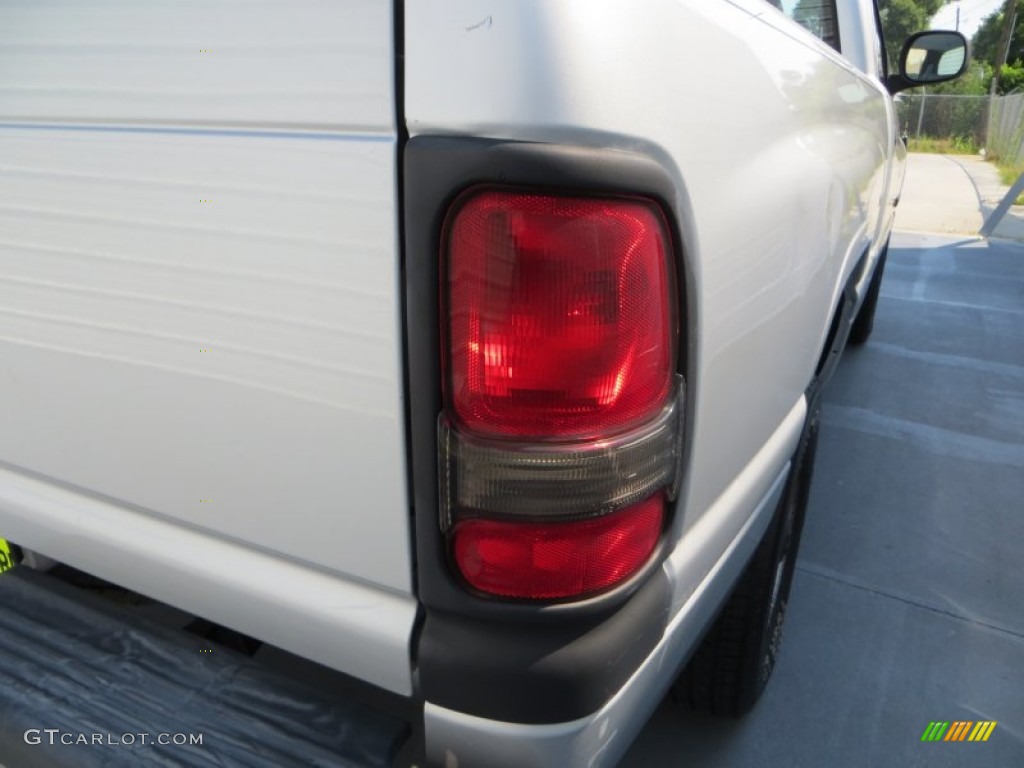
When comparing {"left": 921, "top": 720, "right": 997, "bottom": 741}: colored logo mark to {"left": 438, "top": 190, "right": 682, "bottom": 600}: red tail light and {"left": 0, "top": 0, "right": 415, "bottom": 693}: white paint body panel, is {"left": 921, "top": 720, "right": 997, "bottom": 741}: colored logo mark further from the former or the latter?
{"left": 0, "top": 0, "right": 415, "bottom": 693}: white paint body panel

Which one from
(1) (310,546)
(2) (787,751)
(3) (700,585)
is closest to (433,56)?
(1) (310,546)

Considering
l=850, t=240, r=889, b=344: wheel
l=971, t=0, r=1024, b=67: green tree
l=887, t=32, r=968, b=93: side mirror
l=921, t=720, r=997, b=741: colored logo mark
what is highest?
l=971, t=0, r=1024, b=67: green tree

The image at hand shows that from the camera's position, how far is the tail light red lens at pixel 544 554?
43.1 inches

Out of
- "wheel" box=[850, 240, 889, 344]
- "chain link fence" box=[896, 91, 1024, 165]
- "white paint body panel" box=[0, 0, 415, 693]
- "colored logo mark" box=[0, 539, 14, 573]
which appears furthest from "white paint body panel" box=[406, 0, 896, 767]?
"chain link fence" box=[896, 91, 1024, 165]

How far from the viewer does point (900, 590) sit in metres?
2.87

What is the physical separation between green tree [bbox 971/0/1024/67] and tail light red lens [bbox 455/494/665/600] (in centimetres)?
4255

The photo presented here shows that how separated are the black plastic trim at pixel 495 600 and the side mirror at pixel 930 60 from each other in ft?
10.9

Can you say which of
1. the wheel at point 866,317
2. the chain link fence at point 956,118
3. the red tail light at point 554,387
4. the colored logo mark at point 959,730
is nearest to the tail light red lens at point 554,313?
the red tail light at point 554,387

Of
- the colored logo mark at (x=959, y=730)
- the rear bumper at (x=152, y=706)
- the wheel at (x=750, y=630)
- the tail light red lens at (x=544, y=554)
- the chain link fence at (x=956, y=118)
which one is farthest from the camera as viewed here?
the chain link fence at (x=956, y=118)

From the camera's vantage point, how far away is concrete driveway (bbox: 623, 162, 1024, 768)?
7.32ft

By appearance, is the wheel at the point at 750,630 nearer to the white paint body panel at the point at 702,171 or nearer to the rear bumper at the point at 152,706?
the white paint body panel at the point at 702,171

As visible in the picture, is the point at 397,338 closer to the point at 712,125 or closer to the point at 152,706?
the point at 712,125

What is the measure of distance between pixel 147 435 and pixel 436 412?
55cm

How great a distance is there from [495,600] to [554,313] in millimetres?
392
